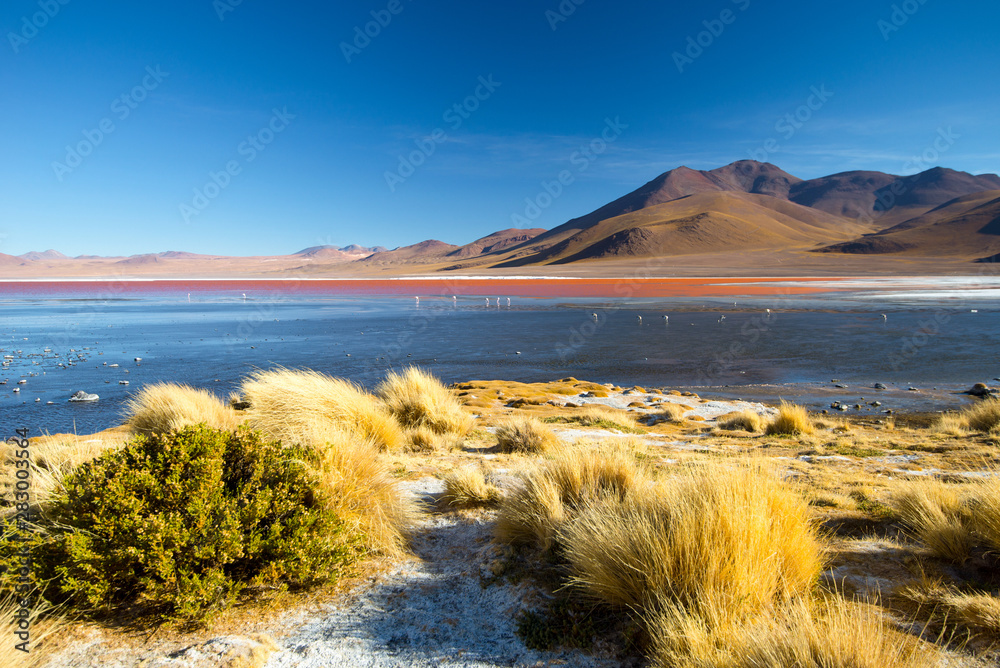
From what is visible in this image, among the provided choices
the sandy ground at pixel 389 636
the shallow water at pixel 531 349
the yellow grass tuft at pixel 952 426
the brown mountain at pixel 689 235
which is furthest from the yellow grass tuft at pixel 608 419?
the brown mountain at pixel 689 235

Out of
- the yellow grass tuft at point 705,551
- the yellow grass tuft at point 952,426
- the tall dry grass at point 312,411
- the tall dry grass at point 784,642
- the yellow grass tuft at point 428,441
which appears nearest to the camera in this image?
the tall dry grass at point 784,642

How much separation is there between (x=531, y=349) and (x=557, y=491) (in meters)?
17.2

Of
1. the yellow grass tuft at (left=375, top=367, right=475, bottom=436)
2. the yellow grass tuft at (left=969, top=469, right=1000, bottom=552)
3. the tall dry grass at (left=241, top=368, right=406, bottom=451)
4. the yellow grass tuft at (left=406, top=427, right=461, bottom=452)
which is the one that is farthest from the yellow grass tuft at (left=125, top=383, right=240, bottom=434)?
the yellow grass tuft at (left=969, top=469, right=1000, bottom=552)

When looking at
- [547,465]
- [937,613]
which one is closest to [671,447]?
[547,465]

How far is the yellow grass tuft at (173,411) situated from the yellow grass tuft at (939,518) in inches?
274

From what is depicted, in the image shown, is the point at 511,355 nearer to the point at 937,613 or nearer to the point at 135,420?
the point at 135,420

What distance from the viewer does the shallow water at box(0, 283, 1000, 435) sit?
1416cm

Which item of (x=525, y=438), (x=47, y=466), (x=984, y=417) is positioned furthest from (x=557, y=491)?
(x=984, y=417)

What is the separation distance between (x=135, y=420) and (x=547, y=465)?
625 cm

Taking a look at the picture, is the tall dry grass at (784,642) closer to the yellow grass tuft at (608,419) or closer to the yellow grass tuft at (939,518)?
the yellow grass tuft at (939,518)

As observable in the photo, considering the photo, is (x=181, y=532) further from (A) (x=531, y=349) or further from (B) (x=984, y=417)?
(A) (x=531, y=349)

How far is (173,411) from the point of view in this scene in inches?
280

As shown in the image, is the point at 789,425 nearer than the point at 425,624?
No

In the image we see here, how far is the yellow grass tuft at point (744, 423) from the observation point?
32.5 feet
